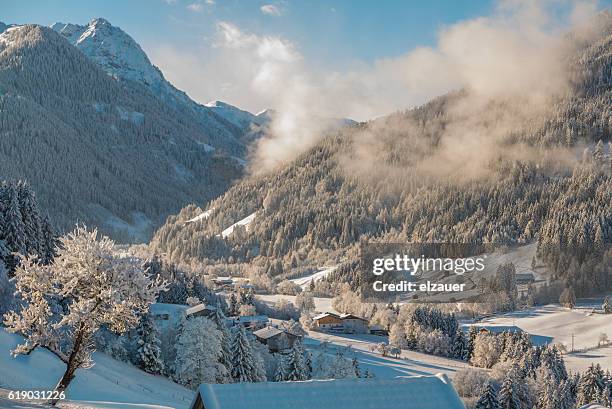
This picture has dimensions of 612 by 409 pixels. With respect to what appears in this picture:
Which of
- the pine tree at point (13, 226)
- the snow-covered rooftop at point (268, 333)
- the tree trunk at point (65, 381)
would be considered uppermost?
the pine tree at point (13, 226)

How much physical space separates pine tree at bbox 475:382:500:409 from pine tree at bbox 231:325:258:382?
2625 cm

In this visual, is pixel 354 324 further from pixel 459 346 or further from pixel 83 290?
pixel 83 290

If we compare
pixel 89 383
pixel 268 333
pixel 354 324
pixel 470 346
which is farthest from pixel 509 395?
pixel 354 324

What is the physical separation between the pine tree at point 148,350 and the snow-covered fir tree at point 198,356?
239cm

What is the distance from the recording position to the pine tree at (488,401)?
67.8 meters

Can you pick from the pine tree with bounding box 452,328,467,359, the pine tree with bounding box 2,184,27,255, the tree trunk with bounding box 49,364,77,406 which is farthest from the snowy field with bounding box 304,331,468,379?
the tree trunk with bounding box 49,364,77,406

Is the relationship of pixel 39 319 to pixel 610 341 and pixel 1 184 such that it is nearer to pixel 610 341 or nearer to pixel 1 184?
A: pixel 1 184

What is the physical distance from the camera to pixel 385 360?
339 feet

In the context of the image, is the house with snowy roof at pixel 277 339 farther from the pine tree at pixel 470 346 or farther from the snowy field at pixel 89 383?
the snowy field at pixel 89 383

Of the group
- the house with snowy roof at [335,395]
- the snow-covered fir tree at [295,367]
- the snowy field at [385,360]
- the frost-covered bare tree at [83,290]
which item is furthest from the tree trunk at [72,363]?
the snowy field at [385,360]

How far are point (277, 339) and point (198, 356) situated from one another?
3337 centimetres

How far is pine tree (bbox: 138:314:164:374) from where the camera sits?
64.5 metres

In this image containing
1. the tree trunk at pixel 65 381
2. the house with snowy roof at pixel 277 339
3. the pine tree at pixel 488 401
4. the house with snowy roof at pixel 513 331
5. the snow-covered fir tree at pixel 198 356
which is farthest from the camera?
the house with snowy roof at pixel 513 331

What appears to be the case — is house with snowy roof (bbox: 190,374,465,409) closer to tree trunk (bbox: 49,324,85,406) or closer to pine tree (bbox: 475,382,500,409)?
tree trunk (bbox: 49,324,85,406)
